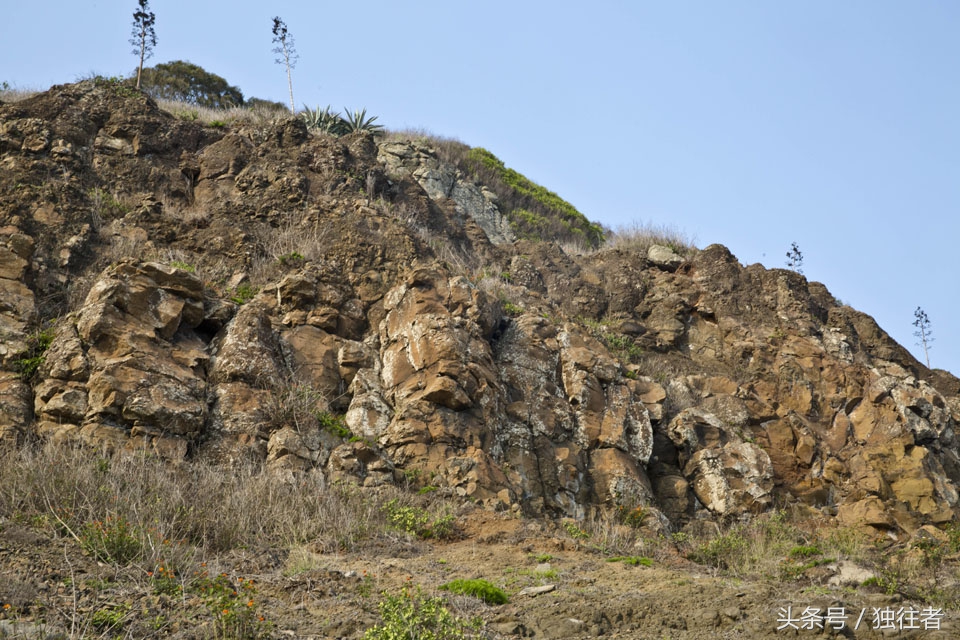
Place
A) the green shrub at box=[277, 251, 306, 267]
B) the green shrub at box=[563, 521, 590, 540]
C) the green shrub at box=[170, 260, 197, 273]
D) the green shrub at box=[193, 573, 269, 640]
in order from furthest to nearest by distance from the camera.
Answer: the green shrub at box=[277, 251, 306, 267] < the green shrub at box=[170, 260, 197, 273] < the green shrub at box=[563, 521, 590, 540] < the green shrub at box=[193, 573, 269, 640]

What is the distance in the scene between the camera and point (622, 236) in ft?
75.4

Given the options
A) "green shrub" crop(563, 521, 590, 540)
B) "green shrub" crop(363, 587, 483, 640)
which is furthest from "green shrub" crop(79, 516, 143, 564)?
"green shrub" crop(563, 521, 590, 540)

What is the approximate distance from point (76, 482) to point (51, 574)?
5.76ft

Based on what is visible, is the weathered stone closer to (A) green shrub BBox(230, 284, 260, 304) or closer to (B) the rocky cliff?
(B) the rocky cliff

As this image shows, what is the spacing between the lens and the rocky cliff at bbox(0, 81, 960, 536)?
11477 mm

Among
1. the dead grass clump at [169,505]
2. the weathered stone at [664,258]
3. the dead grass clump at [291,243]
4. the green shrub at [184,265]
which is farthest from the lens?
the weathered stone at [664,258]

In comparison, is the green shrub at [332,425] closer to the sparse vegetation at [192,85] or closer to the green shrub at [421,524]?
the green shrub at [421,524]

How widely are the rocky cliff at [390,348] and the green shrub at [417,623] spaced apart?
4714 millimetres

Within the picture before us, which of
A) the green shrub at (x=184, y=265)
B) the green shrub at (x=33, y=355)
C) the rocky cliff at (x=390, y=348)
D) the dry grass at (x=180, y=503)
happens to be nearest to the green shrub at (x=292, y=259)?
the rocky cliff at (x=390, y=348)

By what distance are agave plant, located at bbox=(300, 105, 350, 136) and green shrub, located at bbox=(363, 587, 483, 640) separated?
59.3 ft

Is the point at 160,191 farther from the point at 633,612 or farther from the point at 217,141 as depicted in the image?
the point at 633,612

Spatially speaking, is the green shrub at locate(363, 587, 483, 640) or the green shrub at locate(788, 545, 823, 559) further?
the green shrub at locate(788, 545, 823, 559)

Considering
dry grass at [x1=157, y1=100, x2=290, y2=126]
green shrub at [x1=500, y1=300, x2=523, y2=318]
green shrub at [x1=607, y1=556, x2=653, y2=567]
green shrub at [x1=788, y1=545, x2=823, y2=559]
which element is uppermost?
dry grass at [x1=157, y1=100, x2=290, y2=126]

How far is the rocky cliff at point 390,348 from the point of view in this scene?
37.7 ft
